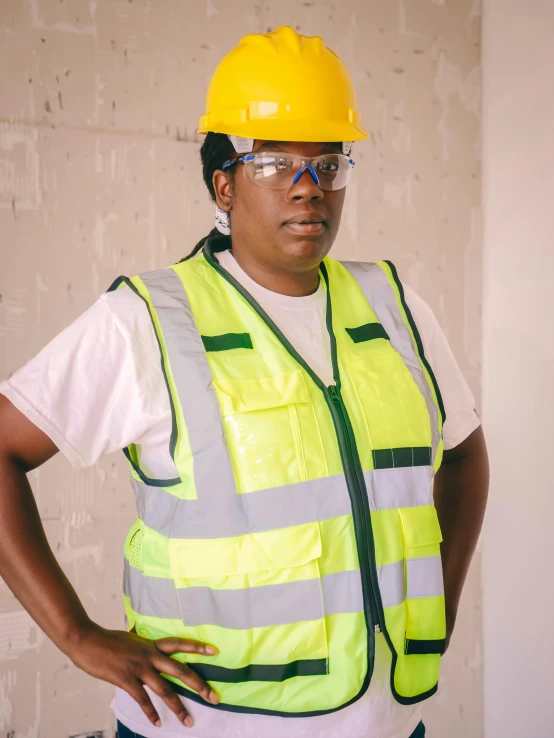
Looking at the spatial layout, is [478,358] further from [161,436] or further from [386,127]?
[161,436]

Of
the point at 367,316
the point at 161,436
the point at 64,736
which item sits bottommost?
the point at 64,736

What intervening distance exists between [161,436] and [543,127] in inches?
72.1

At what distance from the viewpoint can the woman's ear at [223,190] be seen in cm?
145

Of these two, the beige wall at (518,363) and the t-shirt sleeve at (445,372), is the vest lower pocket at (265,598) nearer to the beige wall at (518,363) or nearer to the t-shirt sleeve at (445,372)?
the t-shirt sleeve at (445,372)

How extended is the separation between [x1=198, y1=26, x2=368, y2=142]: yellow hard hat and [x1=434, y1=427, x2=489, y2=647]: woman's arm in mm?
805

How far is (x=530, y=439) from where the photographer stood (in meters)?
2.43

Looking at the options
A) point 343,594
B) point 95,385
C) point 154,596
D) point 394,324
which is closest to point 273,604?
point 343,594

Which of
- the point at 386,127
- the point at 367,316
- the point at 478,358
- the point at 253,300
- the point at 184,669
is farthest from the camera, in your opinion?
the point at 478,358

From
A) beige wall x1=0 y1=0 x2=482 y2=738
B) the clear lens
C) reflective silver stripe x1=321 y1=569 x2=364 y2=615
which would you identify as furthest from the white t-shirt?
beige wall x1=0 y1=0 x2=482 y2=738

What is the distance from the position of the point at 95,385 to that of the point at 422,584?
28.9 inches

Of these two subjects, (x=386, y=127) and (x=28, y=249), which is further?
(x=386, y=127)

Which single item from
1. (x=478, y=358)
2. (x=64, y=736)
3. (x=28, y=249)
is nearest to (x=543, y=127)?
(x=478, y=358)

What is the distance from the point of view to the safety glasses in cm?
134

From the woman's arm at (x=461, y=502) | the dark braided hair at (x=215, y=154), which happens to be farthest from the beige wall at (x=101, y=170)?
the woman's arm at (x=461, y=502)
